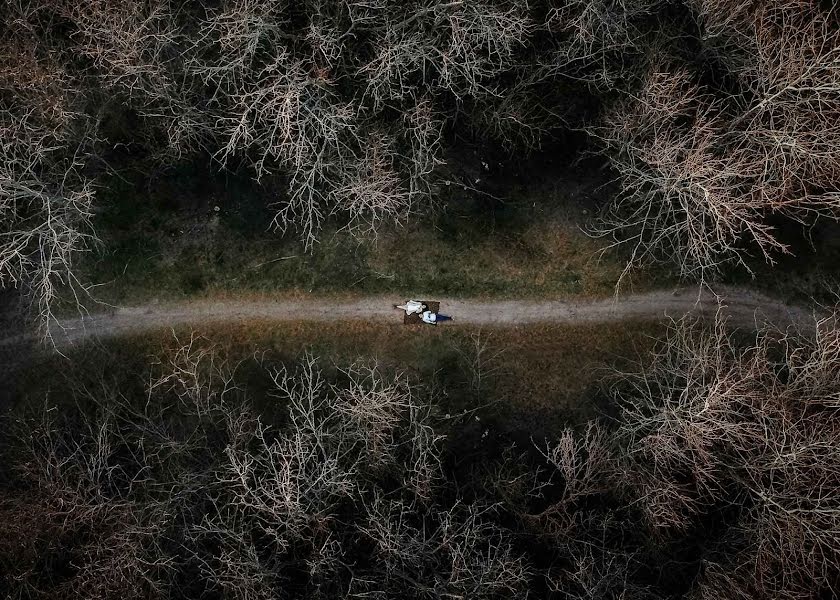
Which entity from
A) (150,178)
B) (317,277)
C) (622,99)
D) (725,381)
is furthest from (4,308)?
(725,381)

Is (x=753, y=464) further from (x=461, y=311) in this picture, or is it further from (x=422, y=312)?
(x=422, y=312)

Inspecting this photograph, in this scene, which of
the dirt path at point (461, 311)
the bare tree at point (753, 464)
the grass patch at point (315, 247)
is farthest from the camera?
the dirt path at point (461, 311)

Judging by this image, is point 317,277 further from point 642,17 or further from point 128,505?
point 642,17

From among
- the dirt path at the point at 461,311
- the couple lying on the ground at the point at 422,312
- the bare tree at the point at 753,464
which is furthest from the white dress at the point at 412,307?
the bare tree at the point at 753,464

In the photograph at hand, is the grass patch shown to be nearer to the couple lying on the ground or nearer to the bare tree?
the couple lying on the ground

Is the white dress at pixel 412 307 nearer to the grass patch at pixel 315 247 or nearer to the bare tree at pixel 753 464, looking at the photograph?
the grass patch at pixel 315 247

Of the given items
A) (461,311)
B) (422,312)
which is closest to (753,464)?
(461,311)
